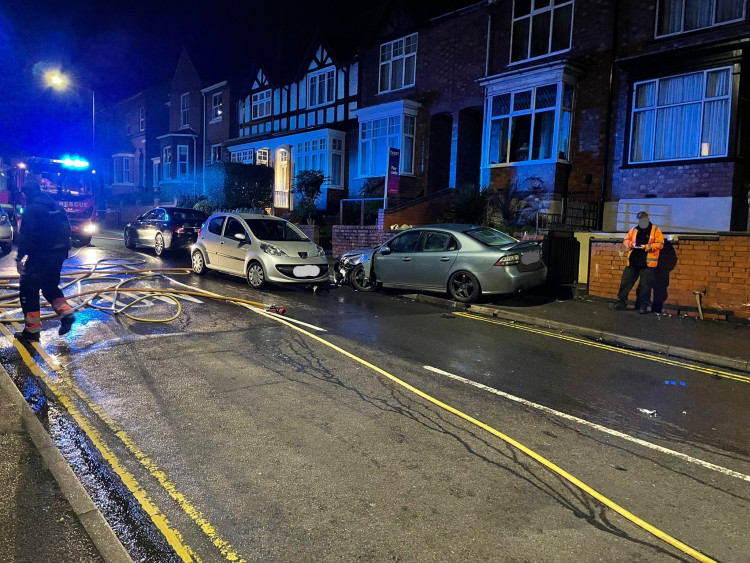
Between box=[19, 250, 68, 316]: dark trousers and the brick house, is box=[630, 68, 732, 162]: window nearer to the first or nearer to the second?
box=[19, 250, 68, 316]: dark trousers

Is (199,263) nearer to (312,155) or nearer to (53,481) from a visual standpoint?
(53,481)

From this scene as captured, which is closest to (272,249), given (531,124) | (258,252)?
(258,252)

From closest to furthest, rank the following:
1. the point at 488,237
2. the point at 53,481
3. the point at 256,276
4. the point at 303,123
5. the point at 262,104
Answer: the point at 53,481 → the point at 488,237 → the point at 256,276 → the point at 303,123 → the point at 262,104

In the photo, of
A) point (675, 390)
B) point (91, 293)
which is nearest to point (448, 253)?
point (675, 390)

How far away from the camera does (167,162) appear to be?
131 ft

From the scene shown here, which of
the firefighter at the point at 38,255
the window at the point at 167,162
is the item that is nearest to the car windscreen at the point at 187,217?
the firefighter at the point at 38,255

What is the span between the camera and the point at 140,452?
3.87 meters

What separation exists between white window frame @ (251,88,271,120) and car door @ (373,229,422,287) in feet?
73.7

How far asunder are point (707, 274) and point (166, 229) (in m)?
14.4

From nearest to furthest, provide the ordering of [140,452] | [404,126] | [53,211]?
[140,452] → [53,211] → [404,126]

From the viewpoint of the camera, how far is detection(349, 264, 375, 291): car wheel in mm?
11875

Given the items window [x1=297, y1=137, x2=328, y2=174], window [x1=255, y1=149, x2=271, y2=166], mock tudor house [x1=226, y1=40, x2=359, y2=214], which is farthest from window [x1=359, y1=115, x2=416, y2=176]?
window [x1=255, y1=149, x2=271, y2=166]

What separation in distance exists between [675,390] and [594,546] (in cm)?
343

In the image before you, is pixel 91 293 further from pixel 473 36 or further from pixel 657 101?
pixel 473 36
